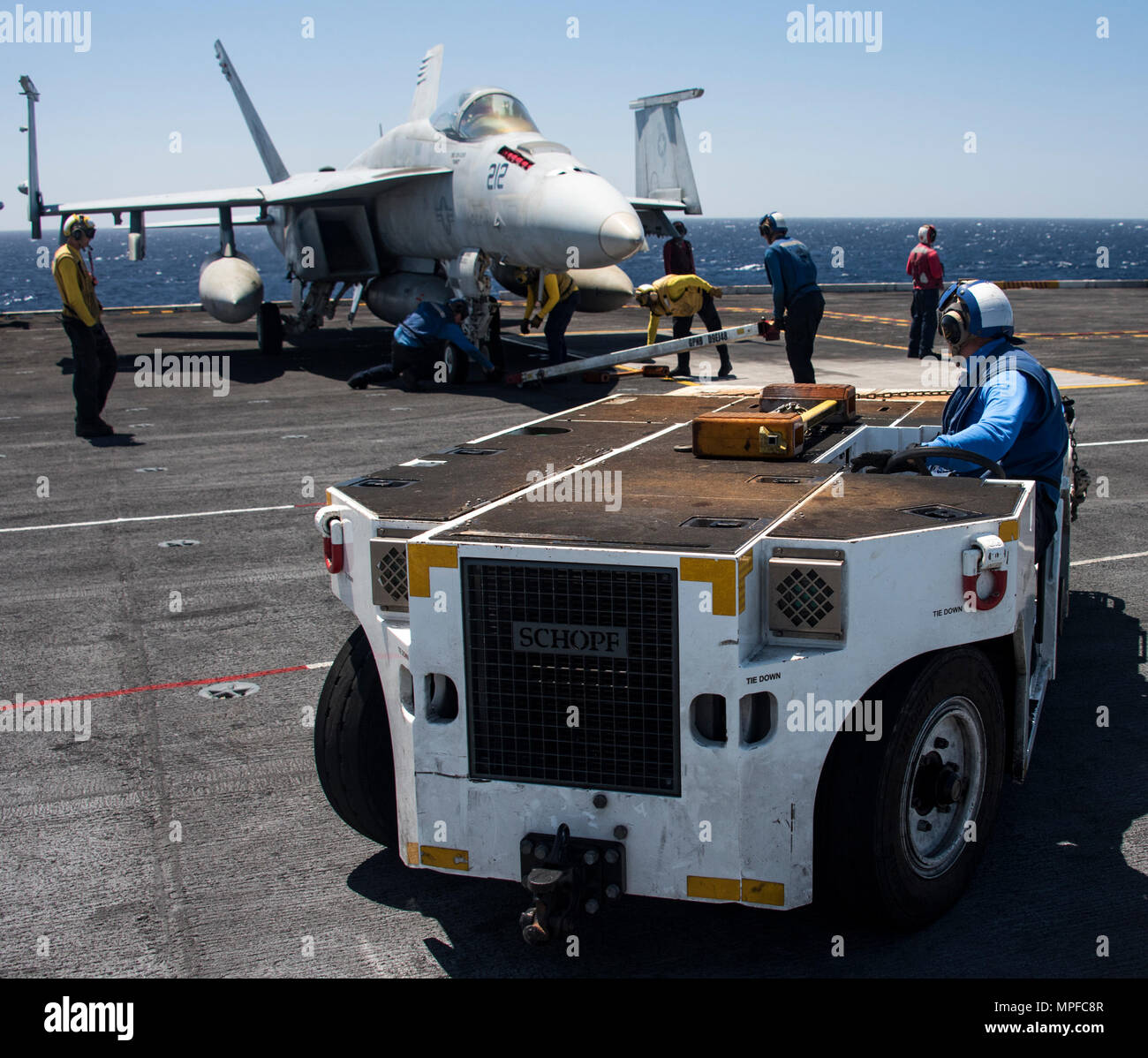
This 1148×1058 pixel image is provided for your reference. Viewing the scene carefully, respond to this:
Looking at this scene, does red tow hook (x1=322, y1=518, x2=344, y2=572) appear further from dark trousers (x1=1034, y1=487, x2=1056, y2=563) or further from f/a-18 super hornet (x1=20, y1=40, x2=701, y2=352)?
f/a-18 super hornet (x1=20, y1=40, x2=701, y2=352)

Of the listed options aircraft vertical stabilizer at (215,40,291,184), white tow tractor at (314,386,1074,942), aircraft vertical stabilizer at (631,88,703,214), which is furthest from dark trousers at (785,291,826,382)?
aircraft vertical stabilizer at (215,40,291,184)

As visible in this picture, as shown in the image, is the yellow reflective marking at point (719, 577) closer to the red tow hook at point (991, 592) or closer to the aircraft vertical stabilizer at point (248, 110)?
the red tow hook at point (991, 592)

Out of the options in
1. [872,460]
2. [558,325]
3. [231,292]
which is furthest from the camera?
[231,292]

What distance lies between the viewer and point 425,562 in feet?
13.2

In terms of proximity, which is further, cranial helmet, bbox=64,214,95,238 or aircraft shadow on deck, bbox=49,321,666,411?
aircraft shadow on deck, bbox=49,321,666,411

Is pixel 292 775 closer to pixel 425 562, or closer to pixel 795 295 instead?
pixel 425 562

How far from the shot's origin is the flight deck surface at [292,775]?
166 inches

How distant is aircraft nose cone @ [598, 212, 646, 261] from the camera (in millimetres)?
15688

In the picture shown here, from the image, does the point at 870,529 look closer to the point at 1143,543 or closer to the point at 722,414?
the point at 722,414

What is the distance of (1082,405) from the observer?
1589cm

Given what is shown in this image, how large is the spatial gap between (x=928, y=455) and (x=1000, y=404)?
0.46 meters

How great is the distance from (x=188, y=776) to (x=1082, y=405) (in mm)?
13382

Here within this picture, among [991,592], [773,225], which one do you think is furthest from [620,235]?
[991,592]

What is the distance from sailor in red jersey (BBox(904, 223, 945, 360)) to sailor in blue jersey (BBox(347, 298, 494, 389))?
6.75 meters
